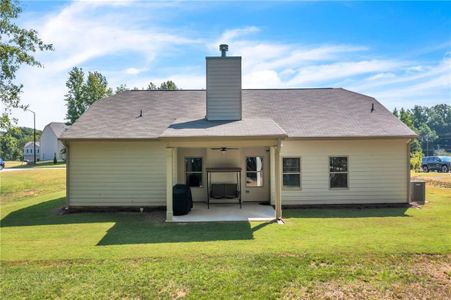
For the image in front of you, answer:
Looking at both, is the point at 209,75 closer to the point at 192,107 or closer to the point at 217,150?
→ the point at 192,107

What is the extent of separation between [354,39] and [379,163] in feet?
18.8

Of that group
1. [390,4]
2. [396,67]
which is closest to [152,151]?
[390,4]

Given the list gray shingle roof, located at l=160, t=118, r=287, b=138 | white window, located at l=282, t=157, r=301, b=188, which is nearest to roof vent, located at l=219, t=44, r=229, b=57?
gray shingle roof, located at l=160, t=118, r=287, b=138

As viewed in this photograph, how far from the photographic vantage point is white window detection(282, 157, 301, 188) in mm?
11664

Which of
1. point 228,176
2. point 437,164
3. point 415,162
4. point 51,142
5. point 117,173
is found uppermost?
point 51,142

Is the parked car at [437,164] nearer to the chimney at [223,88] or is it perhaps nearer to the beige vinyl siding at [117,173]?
the chimney at [223,88]

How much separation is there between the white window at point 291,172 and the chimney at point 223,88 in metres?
2.66

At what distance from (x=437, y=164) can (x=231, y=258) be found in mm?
32287

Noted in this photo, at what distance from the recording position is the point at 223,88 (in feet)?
39.7

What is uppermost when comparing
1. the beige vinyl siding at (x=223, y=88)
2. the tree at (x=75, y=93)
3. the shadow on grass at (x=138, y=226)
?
the tree at (x=75, y=93)

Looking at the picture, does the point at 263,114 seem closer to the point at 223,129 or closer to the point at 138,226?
the point at 223,129

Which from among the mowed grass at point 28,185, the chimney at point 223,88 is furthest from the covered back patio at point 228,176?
the mowed grass at point 28,185

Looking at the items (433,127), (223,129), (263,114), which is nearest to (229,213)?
(223,129)

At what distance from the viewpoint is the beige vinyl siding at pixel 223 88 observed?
12.1 metres
